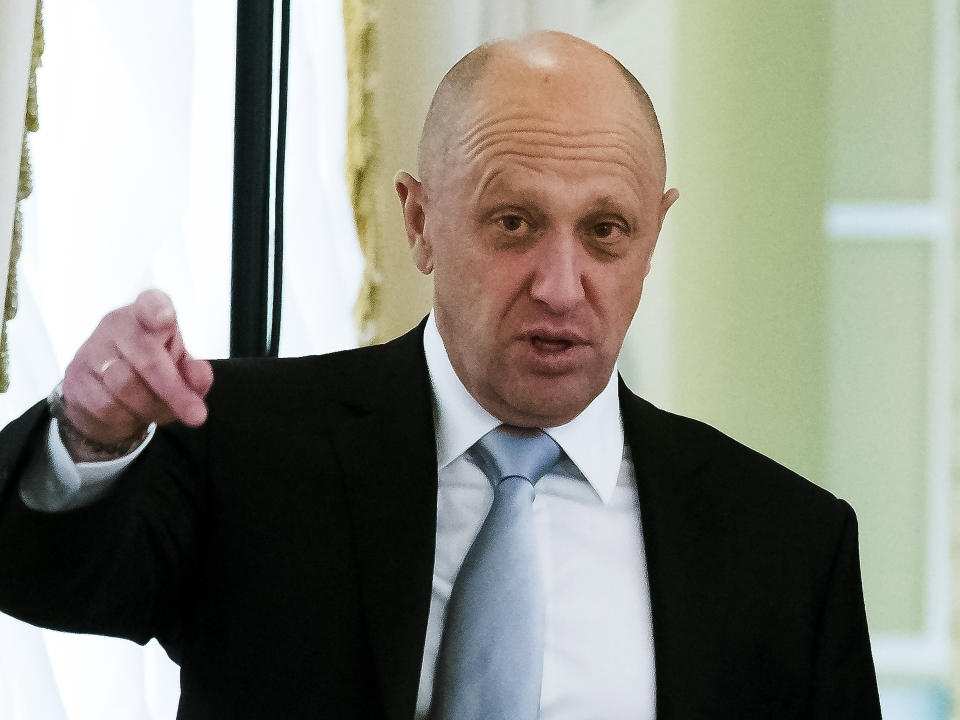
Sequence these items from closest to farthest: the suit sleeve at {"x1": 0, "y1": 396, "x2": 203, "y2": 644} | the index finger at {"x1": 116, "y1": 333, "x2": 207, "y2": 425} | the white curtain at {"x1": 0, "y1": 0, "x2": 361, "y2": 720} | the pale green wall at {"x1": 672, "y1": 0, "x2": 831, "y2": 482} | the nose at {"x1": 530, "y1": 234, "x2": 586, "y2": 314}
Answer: the index finger at {"x1": 116, "y1": 333, "x2": 207, "y2": 425} < the suit sleeve at {"x1": 0, "y1": 396, "x2": 203, "y2": 644} < the nose at {"x1": 530, "y1": 234, "x2": 586, "y2": 314} < the white curtain at {"x1": 0, "y1": 0, "x2": 361, "y2": 720} < the pale green wall at {"x1": 672, "y1": 0, "x2": 831, "y2": 482}

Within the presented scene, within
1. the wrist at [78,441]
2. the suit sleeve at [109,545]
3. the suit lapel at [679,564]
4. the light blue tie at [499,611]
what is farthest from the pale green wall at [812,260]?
the wrist at [78,441]

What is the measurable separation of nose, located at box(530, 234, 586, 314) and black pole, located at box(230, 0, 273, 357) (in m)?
0.65

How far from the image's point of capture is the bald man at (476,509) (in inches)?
36.3

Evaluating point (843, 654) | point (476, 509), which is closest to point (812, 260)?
point (843, 654)

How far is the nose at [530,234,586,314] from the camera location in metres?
0.92

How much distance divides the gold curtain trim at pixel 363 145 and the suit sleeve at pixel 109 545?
44 centimetres

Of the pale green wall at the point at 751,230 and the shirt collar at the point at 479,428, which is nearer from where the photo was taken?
the shirt collar at the point at 479,428

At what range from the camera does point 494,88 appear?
0.94 meters

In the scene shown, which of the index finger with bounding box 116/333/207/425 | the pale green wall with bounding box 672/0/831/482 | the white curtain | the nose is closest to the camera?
the index finger with bounding box 116/333/207/425

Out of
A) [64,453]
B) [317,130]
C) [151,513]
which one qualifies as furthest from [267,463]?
[317,130]

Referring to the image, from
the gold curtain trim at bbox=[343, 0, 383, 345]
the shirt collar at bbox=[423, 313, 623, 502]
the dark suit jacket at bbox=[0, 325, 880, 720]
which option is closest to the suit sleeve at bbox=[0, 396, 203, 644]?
the dark suit jacket at bbox=[0, 325, 880, 720]

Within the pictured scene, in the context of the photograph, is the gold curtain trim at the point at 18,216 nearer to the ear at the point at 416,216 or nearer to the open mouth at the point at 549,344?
the ear at the point at 416,216

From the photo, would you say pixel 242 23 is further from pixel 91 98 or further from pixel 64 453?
pixel 64 453

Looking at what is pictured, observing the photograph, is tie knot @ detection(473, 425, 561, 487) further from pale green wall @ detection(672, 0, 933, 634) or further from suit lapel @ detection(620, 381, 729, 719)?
pale green wall @ detection(672, 0, 933, 634)
